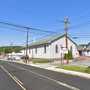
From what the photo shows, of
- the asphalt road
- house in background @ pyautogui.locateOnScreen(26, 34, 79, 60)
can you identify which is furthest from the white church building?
the asphalt road

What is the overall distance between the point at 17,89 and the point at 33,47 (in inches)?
3057

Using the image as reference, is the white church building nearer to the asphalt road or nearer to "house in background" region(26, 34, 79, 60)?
"house in background" region(26, 34, 79, 60)

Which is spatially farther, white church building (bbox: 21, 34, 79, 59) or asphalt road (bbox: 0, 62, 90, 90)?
white church building (bbox: 21, 34, 79, 59)

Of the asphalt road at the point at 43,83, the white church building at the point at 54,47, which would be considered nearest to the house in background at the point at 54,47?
the white church building at the point at 54,47

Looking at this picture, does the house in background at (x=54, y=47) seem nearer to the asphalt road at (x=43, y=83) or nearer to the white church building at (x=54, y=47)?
the white church building at (x=54, y=47)

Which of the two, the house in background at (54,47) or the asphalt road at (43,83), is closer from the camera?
the asphalt road at (43,83)

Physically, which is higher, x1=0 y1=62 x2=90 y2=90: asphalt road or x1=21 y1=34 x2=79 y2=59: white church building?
x1=21 y1=34 x2=79 y2=59: white church building

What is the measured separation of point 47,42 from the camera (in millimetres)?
78750

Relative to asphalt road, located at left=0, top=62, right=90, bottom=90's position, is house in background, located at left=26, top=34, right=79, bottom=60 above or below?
above

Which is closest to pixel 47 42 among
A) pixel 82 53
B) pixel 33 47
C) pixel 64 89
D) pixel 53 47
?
pixel 53 47

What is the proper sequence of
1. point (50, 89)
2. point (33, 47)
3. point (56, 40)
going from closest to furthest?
point (50, 89) < point (56, 40) < point (33, 47)

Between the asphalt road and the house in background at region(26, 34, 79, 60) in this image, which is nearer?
the asphalt road

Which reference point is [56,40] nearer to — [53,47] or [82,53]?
[53,47]

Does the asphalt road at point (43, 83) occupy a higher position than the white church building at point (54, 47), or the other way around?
the white church building at point (54, 47)
